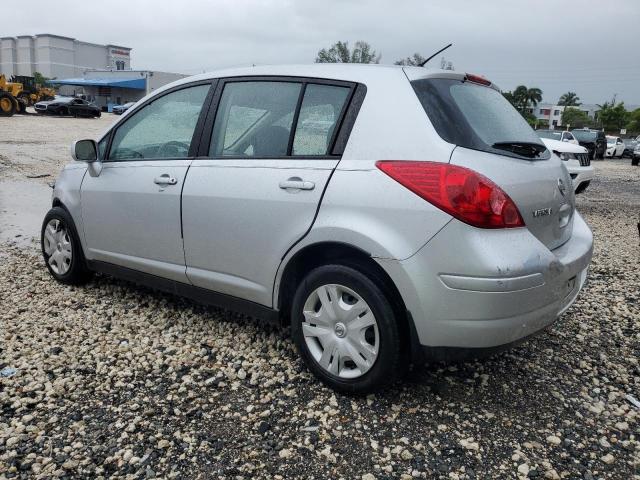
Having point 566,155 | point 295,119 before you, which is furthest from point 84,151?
point 566,155

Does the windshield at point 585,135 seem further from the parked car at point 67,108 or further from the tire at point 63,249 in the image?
the parked car at point 67,108

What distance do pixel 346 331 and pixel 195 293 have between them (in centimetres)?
123

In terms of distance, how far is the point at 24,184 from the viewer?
9.79 meters

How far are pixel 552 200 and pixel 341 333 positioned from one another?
4.26ft

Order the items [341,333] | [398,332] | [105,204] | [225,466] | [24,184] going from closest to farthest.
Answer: [225,466], [398,332], [341,333], [105,204], [24,184]

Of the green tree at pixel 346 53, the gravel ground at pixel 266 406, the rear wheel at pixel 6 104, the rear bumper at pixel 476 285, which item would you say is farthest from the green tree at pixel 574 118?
the rear bumper at pixel 476 285

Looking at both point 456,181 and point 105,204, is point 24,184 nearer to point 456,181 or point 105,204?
point 105,204

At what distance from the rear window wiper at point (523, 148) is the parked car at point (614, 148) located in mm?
32753

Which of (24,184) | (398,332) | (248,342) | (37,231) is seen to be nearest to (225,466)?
(398,332)

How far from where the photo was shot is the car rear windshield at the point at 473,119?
2.63 meters

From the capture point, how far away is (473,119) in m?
2.75

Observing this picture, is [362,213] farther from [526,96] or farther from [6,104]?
[526,96]

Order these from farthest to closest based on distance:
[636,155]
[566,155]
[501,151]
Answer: [636,155]
[566,155]
[501,151]

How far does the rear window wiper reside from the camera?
9.05ft
